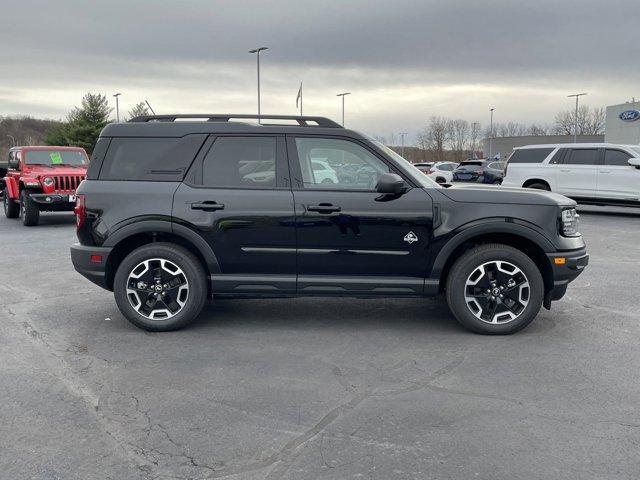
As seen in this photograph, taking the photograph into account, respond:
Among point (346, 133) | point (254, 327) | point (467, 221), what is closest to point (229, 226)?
point (254, 327)

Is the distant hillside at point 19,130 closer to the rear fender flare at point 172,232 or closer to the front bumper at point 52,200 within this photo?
the front bumper at point 52,200

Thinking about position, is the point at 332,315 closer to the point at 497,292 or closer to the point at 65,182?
the point at 497,292

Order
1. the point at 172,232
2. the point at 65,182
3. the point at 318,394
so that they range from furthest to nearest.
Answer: the point at 65,182, the point at 172,232, the point at 318,394

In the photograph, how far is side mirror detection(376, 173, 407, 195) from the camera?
5023 millimetres

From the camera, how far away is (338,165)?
17.3 ft

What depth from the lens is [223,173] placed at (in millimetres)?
5340

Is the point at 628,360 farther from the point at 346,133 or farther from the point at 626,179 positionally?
the point at 626,179

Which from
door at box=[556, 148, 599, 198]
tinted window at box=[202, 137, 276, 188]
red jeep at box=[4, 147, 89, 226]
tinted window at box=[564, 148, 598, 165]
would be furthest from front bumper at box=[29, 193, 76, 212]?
tinted window at box=[564, 148, 598, 165]

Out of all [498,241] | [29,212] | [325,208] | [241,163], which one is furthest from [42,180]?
[498,241]

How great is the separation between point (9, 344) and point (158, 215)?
1.64 metres

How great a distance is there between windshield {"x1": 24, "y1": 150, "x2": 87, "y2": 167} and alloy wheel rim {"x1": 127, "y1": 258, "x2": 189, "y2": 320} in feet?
35.4

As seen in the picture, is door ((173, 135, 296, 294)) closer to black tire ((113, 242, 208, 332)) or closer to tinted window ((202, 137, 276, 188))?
tinted window ((202, 137, 276, 188))

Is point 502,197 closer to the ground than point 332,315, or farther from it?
farther from it

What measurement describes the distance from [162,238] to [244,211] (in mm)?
870
